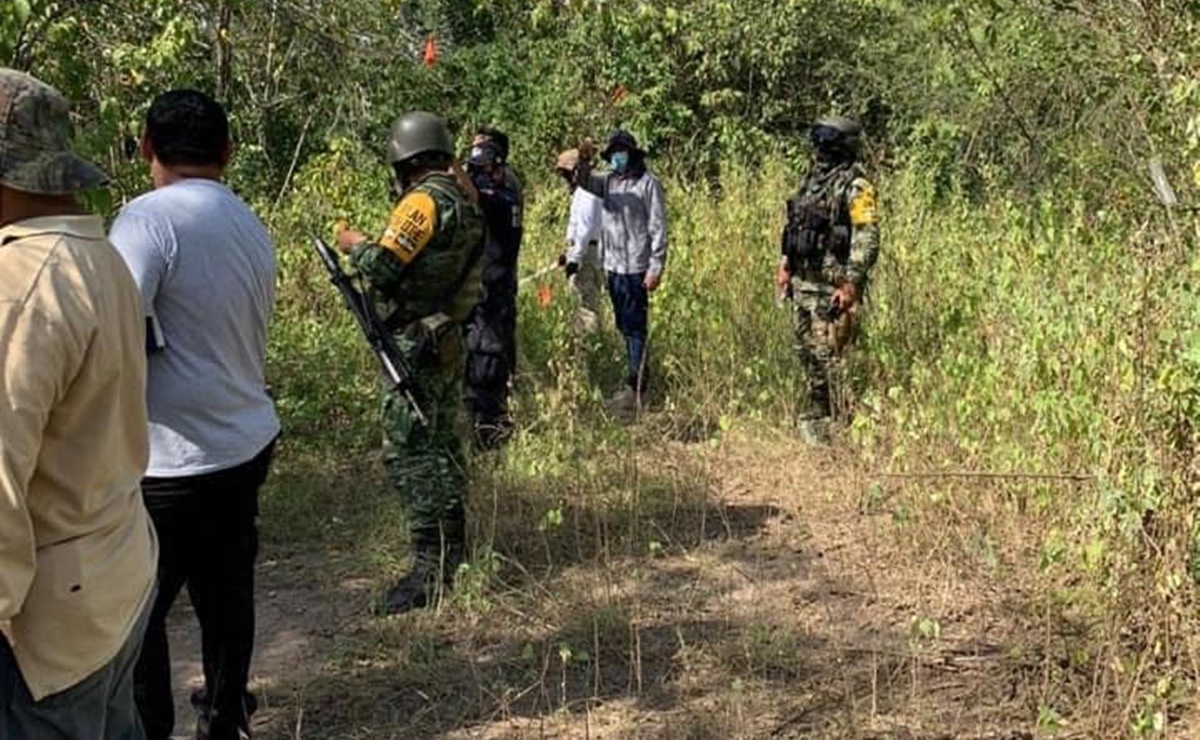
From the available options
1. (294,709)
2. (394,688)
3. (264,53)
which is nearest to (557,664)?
(394,688)

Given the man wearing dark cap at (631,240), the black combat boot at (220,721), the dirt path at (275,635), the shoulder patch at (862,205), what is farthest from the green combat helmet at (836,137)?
the black combat boot at (220,721)

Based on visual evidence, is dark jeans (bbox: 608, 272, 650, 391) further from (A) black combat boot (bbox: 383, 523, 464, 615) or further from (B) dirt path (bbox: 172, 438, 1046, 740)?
(A) black combat boot (bbox: 383, 523, 464, 615)

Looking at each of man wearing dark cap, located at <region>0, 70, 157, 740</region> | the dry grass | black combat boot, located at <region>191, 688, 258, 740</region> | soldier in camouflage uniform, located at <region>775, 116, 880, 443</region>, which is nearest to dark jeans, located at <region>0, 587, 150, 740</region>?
man wearing dark cap, located at <region>0, 70, 157, 740</region>

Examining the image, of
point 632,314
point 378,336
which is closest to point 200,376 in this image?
point 378,336

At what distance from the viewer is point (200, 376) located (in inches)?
118

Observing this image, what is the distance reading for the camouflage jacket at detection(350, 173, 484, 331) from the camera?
4246 mm

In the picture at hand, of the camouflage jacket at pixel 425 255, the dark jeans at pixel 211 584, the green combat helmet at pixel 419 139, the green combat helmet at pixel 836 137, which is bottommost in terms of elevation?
the dark jeans at pixel 211 584

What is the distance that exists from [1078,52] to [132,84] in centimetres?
613

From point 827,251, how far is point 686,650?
2934 millimetres

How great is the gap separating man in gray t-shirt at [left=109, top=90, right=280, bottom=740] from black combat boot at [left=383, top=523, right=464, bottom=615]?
1.12 meters

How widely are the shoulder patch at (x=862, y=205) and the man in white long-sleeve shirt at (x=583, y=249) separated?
2.11 m

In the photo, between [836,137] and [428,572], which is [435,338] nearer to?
[428,572]

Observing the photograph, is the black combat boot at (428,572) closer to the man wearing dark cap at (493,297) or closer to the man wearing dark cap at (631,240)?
the man wearing dark cap at (493,297)

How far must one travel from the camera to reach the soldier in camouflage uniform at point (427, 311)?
4289 mm
